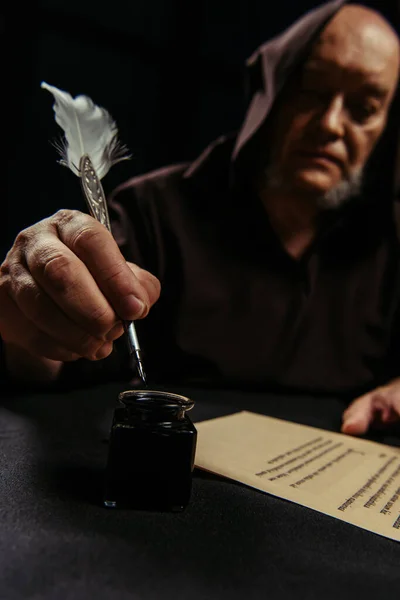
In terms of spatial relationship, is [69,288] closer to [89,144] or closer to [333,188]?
[89,144]

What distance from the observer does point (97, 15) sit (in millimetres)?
2379

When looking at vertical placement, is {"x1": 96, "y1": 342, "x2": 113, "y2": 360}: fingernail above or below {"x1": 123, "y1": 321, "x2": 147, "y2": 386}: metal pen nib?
below

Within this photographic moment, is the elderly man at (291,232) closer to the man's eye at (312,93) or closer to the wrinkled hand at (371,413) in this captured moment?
the man's eye at (312,93)

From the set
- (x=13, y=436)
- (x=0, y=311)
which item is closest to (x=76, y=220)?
(x=0, y=311)

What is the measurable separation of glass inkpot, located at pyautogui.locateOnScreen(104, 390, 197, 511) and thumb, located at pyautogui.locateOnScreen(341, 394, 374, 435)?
43 cm

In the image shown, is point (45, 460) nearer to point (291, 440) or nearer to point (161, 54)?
point (291, 440)

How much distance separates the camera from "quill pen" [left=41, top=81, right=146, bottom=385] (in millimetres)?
603

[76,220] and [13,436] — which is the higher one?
[76,220]

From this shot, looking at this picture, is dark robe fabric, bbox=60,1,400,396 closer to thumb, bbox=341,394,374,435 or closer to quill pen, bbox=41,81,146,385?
thumb, bbox=341,394,374,435

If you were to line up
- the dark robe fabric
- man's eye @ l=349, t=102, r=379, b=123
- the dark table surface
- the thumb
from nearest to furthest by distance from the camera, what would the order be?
the dark table surface < the thumb < the dark robe fabric < man's eye @ l=349, t=102, r=379, b=123

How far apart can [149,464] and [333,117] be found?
1156 mm

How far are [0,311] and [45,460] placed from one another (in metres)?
0.19

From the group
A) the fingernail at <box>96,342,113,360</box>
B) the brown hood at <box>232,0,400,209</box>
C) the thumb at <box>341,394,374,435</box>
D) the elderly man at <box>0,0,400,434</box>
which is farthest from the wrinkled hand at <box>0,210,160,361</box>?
the brown hood at <box>232,0,400,209</box>

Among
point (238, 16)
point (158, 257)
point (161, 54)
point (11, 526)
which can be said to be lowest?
point (158, 257)
